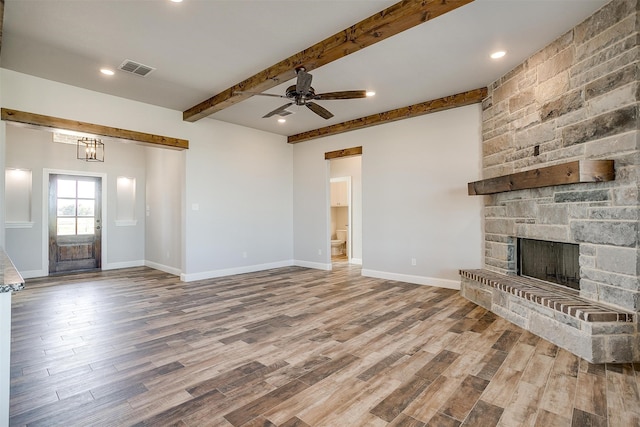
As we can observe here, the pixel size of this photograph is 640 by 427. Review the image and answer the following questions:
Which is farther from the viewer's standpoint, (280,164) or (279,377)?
(280,164)

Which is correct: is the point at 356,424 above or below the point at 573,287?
below

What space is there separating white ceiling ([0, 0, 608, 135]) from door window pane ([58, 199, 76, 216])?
3.36 metres

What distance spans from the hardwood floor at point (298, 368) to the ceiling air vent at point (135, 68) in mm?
2997

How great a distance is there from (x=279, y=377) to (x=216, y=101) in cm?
401

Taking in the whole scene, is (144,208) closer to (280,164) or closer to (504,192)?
(280,164)

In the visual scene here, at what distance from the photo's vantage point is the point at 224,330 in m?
3.31

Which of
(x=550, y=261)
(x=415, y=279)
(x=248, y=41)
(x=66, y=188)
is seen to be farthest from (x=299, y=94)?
(x=66, y=188)

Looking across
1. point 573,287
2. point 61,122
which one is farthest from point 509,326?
point 61,122

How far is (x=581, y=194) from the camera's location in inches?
120

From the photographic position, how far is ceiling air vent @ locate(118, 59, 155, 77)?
→ 383 centimetres

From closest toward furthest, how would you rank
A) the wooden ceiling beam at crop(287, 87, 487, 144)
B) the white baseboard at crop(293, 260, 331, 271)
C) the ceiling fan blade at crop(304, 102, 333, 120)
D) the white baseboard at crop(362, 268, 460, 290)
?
1. the ceiling fan blade at crop(304, 102, 333, 120)
2. the wooden ceiling beam at crop(287, 87, 487, 144)
3. the white baseboard at crop(362, 268, 460, 290)
4. the white baseboard at crop(293, 260, 331, 271)

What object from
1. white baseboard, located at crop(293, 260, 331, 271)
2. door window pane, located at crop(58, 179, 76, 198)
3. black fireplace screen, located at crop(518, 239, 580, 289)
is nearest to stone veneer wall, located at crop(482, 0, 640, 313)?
black fireplace screen, located at crop(518, 239, 580, 289)

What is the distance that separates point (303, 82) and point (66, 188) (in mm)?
6261

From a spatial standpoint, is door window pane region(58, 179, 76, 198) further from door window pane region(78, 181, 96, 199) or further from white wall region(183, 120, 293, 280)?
white wall region(183, 120, 293, 280)
